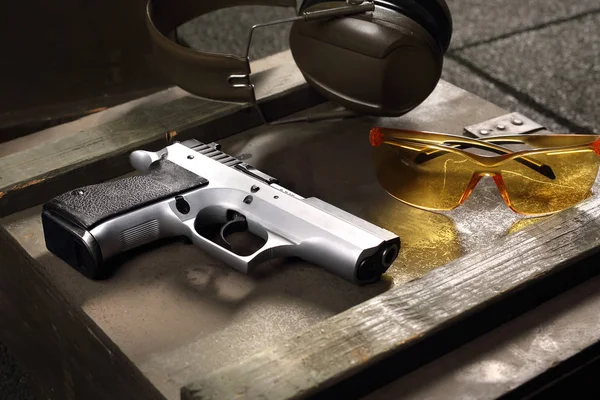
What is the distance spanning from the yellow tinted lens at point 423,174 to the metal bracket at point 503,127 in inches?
4.4

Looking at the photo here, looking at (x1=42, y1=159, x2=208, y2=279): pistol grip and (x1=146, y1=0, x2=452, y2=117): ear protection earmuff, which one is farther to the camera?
(x1=146, y1=0, x2=452, y2=117): ear protection earmuff

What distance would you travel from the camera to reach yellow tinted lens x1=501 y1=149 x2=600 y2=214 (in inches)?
31.1

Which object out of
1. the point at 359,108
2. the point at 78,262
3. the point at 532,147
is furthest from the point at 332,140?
the point at 78,262

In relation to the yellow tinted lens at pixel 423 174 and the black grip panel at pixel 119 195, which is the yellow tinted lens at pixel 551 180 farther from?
the black grip panel at pixel 119 195

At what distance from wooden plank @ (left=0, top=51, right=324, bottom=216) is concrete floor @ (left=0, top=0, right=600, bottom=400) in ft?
1.40

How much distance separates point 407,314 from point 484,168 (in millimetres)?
212

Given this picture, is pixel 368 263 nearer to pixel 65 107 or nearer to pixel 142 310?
pixel 142 310

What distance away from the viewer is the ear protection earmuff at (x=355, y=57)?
83 cm

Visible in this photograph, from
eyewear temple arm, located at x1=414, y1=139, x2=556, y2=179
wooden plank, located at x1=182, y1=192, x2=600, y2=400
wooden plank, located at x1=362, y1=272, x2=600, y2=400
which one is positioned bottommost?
wooden plank, located at x1=362, y1=272, x2=600, y2=400

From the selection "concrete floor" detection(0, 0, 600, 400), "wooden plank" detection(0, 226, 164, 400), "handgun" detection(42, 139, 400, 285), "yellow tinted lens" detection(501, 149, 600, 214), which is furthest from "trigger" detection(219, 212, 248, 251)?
"concrete floor" detection(0, 0, 600, 400)

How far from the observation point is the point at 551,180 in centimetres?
80

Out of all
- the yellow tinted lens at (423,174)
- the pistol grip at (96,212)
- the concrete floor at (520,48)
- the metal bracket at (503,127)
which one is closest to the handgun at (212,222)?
the pistol grip at (96,212)

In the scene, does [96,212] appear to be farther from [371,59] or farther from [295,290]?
[371,59]

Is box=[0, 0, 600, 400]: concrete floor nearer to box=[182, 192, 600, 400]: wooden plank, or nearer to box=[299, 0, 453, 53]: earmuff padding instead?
box=[299, 0, 453, 53]: earmuff padding
